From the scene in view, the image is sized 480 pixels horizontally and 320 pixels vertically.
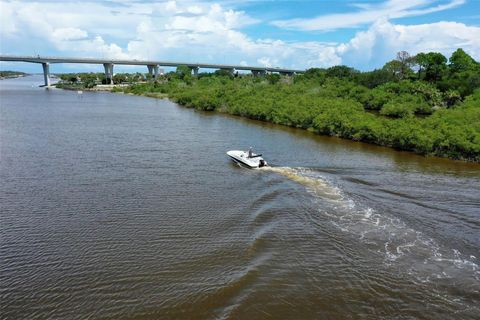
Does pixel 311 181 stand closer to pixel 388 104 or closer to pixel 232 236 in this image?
pixel 232 236

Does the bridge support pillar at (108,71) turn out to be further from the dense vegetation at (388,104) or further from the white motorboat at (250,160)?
the white motorboat at (250,160)

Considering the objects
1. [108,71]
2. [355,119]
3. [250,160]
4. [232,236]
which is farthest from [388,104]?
[108,71]

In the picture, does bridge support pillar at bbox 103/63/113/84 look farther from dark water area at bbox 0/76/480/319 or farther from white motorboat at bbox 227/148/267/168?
white motorboat at bbox 227/148/267/168

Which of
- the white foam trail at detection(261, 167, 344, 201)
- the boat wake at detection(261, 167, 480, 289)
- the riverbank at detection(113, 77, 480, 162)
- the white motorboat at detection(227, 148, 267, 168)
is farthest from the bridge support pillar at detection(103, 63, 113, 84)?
the boat wake at detection(261, 167, 480, 289)

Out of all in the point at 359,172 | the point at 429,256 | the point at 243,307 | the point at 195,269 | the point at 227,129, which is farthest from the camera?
the point at 227,129

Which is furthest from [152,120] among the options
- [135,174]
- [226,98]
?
[135,174]

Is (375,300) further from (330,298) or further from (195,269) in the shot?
(195,269)
